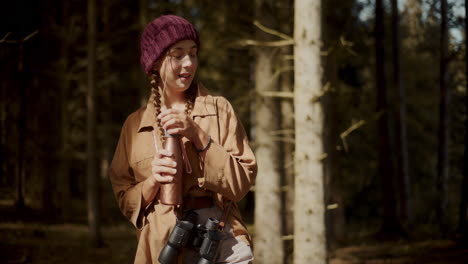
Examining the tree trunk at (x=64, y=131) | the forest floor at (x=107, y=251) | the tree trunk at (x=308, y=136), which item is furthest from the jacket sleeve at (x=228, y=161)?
the tree trunk at (x=64, y=131)

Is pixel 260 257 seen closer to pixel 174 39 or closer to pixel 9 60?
pixel 9 60

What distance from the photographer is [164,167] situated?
269 centimetres

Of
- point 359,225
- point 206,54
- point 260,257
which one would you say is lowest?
point 359,225

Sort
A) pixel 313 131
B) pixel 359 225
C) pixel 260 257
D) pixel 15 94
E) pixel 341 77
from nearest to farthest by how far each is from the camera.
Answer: pixel 313 131
pixel 15 94
pixel 260 257
pixel 341 77
pixel 359 225

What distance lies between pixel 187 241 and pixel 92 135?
10525 millimetres

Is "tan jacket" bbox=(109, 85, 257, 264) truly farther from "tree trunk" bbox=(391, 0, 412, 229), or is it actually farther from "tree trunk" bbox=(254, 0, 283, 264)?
"tree trunk" bbox=(391, 0, 412, 229)

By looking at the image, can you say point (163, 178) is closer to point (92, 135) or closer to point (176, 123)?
point (176, 123)

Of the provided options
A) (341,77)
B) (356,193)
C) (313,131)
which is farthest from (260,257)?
(356,193)

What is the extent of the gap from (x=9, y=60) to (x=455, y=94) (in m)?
14.0

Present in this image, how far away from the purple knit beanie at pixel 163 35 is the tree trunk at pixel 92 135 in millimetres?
10078

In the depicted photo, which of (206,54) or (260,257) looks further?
(206,54)

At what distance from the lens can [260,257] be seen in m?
8.98

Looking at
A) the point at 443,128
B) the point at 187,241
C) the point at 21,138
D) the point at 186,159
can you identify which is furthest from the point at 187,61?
the point at 443,128

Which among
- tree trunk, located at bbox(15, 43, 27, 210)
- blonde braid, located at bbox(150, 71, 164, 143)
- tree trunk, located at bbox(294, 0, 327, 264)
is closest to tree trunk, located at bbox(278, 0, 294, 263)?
tree trunk, located at bbox(294, 0, 327, 264)
